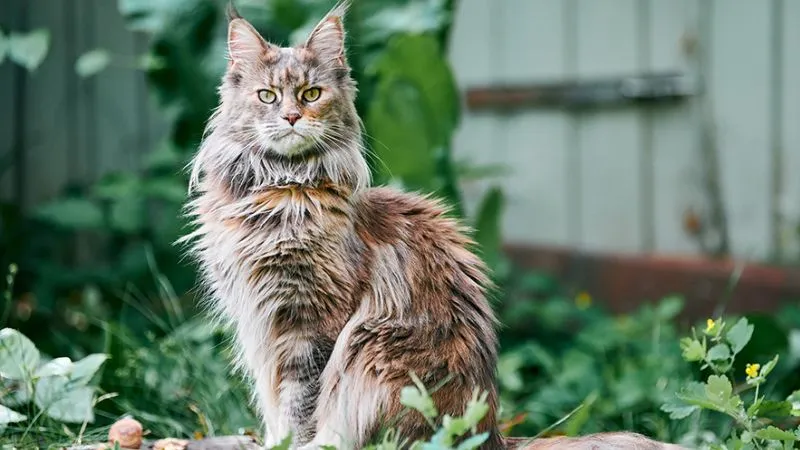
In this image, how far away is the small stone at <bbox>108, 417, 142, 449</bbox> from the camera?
8.75 ft

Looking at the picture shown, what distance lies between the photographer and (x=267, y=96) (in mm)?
2629

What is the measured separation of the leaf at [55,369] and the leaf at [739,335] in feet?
5.73

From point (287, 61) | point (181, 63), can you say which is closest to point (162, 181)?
point (181, 63)

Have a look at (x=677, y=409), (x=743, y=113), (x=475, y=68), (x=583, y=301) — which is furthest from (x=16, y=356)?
(x=743, y=113)

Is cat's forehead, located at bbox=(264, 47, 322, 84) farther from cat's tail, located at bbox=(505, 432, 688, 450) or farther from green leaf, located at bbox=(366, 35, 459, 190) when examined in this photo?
green leaf, located at bbox=(366, 35, 459, 190)

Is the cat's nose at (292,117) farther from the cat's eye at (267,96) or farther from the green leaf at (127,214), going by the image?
the green leaf at (127,214)

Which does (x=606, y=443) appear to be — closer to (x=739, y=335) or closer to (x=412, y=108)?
(x=739, y=335)

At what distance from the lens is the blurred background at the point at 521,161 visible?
4289 mm

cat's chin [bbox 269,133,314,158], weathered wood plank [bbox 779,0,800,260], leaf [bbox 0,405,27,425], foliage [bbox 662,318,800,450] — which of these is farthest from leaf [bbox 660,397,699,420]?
weathered wood plank [bbox 779,0,800,260]

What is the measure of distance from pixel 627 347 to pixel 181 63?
2371mm

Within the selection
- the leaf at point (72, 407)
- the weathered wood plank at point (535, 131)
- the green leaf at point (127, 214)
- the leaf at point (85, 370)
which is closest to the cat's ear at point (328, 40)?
the leaf at point (85, 370)

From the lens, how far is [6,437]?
2.81 m

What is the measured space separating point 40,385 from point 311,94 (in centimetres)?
115

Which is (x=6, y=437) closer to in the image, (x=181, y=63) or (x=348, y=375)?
(x=348, y=375)
